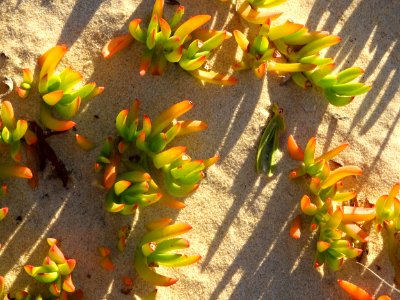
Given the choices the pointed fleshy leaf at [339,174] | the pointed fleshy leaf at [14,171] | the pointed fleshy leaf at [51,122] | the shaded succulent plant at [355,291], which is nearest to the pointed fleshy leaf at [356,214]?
the pointed fleshy leaf at [339,174]

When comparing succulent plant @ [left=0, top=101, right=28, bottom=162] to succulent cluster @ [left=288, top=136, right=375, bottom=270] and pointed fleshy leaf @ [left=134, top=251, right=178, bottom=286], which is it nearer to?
pointed fleshy leaf @ [left=134, top=251, right=178, bottom=286]

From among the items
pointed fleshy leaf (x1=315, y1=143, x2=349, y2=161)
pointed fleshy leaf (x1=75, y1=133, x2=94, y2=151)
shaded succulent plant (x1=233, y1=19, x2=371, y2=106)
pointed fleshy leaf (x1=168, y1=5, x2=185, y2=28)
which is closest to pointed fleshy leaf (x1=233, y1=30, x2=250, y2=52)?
shaded succulent plant (x1=233, y1=19, x2=371, y2=106)

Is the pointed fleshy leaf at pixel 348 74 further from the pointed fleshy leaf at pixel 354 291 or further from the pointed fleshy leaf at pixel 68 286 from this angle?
the pointed fleshy leaf at pixel 68 286

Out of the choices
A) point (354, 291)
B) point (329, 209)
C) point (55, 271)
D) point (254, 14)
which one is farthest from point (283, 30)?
A: point (55, 271)

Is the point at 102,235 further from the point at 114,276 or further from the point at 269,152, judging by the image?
the point at 269,152

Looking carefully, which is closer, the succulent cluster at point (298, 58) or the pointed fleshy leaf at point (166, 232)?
the pointed fleshy leaf at point (166, 232)

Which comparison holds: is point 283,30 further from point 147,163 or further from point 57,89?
point 57,89
